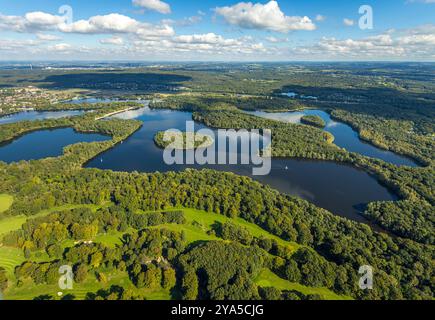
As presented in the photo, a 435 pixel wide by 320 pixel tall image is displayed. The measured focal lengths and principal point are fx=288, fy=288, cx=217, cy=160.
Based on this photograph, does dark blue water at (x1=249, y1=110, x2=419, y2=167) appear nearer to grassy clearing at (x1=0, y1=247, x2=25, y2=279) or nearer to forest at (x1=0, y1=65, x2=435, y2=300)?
forest at (x1=0, y1=65, x2=435, y2=300)

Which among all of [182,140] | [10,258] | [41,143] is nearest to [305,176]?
[182,140]

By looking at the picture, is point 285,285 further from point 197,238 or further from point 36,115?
point 36,115

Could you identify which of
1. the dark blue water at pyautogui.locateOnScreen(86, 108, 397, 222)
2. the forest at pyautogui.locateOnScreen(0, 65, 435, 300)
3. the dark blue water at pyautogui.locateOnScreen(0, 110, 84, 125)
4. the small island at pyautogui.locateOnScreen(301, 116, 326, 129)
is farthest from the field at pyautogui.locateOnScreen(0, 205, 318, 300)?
the dark blue water at pyautogui.locateOnScreen(0, 110, 84, 125)

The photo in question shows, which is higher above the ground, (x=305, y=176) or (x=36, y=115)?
(x=36, y=115)

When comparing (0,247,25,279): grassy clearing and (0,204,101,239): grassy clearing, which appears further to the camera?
(0,204,101,239): grassy clearing

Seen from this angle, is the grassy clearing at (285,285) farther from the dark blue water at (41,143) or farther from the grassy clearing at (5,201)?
the dark blue water at (41,143)

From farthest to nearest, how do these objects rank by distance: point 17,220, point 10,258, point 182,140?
point 182,140
point 17,220
point 10,258

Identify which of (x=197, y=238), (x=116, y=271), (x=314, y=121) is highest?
(x=314, y=121)
